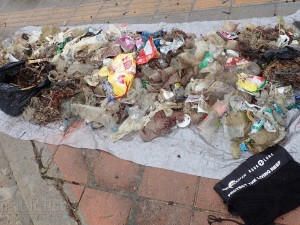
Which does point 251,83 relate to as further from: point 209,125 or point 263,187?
point 263,187

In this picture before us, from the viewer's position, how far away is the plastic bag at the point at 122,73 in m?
3.32

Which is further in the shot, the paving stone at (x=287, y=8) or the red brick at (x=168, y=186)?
the paving stone at (x=287, y=8)

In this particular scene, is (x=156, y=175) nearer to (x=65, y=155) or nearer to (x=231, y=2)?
(x=65, y=155)

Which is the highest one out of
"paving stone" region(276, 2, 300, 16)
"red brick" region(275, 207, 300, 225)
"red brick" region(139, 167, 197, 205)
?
"paving stone" region(276, 2, 300, 16)

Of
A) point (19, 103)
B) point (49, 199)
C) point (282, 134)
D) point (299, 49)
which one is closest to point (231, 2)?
point (299, 49)

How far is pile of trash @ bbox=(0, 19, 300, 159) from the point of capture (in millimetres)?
2838

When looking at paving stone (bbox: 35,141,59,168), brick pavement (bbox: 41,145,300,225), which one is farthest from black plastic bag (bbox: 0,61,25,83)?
brick pavement (bbox: 41,145,300,225)

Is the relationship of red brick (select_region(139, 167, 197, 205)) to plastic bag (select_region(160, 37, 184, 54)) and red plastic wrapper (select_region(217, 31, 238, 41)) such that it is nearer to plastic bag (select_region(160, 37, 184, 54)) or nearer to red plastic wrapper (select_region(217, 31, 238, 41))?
plastic bag (select_region(160, 37, 184, 54))

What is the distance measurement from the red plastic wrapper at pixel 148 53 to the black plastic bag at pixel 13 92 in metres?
1.17

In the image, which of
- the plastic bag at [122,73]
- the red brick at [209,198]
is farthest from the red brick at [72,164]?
the red brick at [209,198]

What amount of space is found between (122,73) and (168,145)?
3.33 feet

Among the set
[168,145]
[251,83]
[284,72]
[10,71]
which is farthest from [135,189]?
[10,71]

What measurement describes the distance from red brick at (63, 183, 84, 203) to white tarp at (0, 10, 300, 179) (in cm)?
44

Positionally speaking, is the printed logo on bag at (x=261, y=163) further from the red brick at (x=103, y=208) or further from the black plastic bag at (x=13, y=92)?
the black plastic bag at (x=13, y=92)
